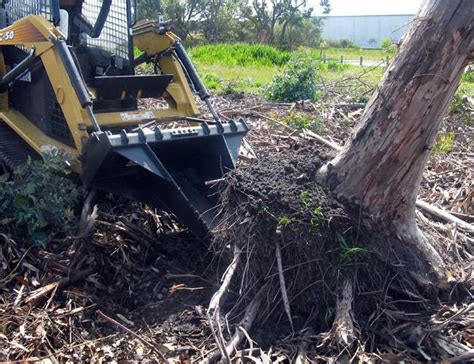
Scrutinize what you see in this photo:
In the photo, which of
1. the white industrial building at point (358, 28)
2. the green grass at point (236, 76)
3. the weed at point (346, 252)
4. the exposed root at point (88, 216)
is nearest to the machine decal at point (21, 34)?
the exposed root at point (88, 216)

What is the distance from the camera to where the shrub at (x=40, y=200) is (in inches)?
188

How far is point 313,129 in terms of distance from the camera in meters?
7.34

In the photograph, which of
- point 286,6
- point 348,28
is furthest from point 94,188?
point 348,28

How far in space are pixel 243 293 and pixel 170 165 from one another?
60.3 inches

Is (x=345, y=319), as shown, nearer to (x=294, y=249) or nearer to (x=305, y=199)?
(x=294, y=249)

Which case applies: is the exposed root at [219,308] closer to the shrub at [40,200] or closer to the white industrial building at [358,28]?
the shrub at [40,200]

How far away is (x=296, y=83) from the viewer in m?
10.8

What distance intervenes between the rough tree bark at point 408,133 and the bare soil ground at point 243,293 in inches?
7.5

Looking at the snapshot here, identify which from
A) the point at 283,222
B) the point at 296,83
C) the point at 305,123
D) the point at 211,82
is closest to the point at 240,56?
the point at 211,82

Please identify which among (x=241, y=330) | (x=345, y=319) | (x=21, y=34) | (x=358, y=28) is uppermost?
(x=21, y=34)

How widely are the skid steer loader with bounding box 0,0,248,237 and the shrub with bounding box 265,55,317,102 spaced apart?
4655 mm

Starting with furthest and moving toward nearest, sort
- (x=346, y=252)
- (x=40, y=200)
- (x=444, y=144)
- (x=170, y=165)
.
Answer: (x=444, y=144) < (x=170, y=165) < (x=40, y=200) < (x=346, y=252)

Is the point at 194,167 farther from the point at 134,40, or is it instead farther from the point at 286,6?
the point at 286,6

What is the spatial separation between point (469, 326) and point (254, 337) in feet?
4.37
